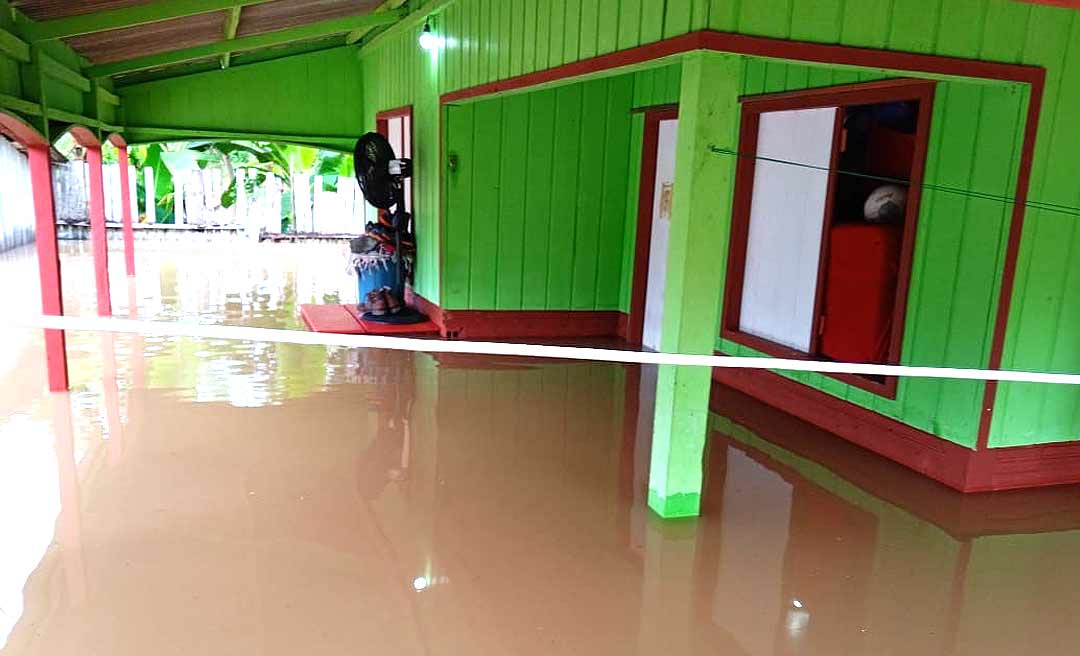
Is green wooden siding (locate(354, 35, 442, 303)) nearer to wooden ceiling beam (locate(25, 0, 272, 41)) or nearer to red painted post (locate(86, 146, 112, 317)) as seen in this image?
wooden ceiling beam (locate(25, 0, 272, 41))

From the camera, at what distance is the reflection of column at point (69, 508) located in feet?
8.97

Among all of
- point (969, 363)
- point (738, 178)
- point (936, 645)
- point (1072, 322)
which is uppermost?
point (738, 178)

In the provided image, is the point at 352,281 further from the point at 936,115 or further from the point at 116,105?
the point at 936,115

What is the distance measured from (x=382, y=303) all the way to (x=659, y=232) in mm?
2658

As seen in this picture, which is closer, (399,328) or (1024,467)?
(1024,467)

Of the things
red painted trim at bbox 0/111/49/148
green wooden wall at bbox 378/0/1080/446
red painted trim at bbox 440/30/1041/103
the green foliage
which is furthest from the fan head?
the green foliage

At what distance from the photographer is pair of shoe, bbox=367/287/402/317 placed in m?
7.26

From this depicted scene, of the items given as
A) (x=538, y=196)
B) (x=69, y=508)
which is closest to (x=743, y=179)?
(x=538, y=196)

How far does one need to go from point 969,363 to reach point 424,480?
2.77m

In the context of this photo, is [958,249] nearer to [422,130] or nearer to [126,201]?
[422,130]

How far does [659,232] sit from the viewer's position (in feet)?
21.4

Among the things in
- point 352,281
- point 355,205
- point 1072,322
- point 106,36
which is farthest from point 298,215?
point 1072,322

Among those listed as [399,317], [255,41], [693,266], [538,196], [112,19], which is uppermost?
[255,41]

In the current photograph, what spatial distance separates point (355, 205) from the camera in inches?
641
